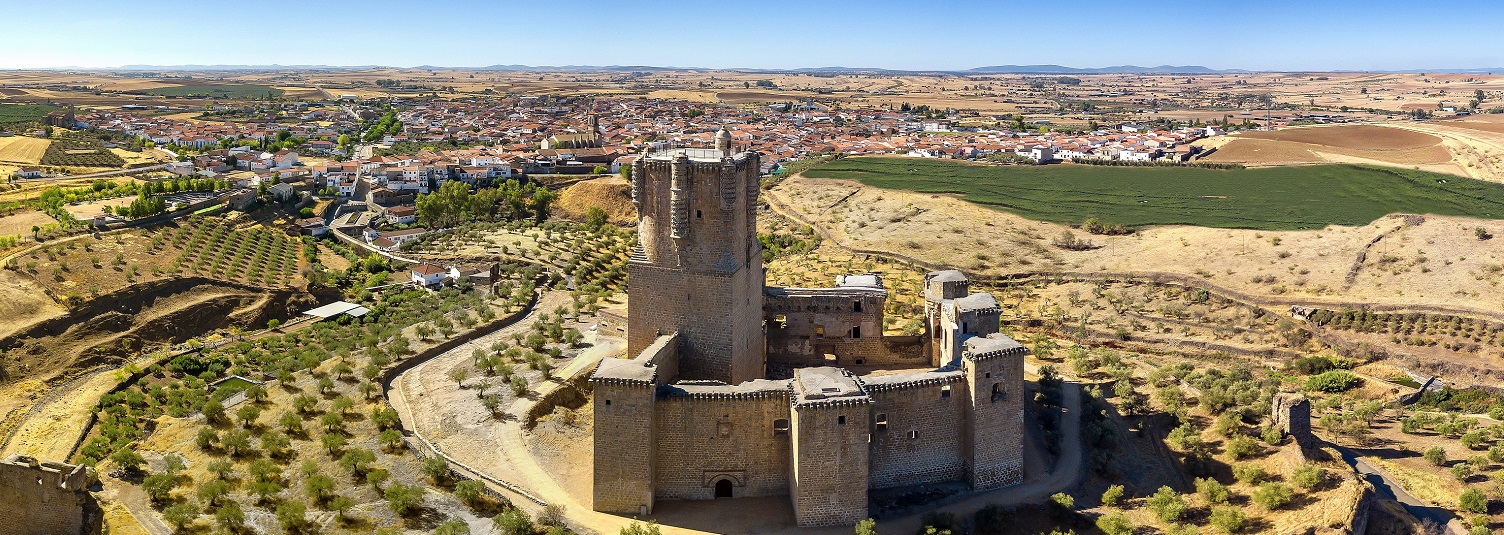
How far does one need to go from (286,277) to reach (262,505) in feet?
120

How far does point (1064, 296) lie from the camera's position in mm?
51344

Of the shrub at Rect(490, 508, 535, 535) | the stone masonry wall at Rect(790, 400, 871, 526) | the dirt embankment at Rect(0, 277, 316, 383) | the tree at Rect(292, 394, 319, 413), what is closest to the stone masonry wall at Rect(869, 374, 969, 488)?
the stone masonry wall at Rect(790, 400, 871, 526)

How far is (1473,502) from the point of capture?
2672cm

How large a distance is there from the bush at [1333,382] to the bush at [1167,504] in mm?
17875

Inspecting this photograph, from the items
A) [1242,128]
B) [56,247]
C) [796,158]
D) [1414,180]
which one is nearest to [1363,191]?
[1414,180]

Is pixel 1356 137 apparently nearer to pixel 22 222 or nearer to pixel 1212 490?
pixel 1212 490

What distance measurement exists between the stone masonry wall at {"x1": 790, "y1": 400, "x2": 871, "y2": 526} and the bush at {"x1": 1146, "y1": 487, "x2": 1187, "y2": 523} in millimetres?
7781

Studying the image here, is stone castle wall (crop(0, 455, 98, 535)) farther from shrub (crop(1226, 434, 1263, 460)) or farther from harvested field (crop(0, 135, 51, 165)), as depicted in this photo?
harvested field (crop(0, 135, 51, 165))

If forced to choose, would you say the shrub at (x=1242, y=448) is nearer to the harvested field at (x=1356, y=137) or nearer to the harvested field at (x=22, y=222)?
the harvested field at (x=22, y=222)

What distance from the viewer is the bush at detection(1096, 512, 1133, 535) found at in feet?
77.9

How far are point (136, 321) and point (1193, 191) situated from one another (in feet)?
253

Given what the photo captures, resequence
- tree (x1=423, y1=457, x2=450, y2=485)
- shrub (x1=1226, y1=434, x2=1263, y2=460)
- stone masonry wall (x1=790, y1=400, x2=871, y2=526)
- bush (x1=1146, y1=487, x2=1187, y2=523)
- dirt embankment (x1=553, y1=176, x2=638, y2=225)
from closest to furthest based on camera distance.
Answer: stone masonry wall (x1=790, y1=400, x2=871, y2=526) → bush (x1=1146, y1=487, x2=1187, y2=523) → tree (x1=423, y1=457, x2=450, y2=485) → shrub (x1=1226, y1=434, x2=1263, y2=460) → dirt embankment (x1=553, y1=176, x2=638, y2=225)

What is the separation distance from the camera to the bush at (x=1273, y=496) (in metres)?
24.8

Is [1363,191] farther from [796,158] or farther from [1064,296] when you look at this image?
[796,158]
